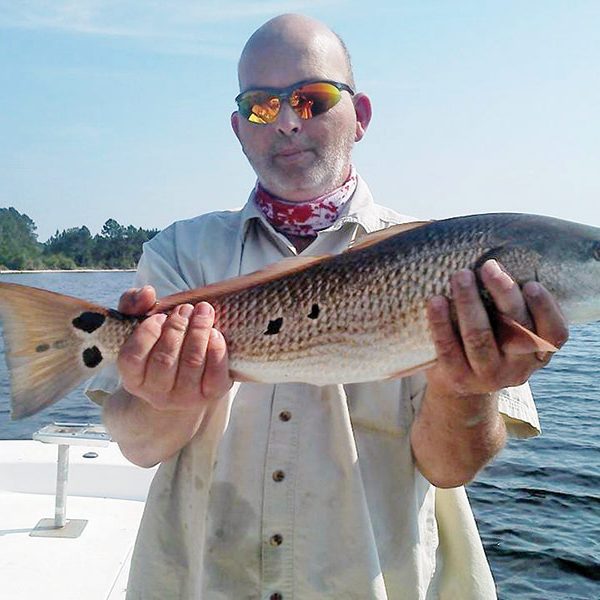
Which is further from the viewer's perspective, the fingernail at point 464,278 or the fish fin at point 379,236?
the fish fin at point 379,236

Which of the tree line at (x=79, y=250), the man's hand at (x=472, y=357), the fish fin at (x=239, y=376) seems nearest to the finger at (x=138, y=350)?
the fish fin at (x=239, y=376)

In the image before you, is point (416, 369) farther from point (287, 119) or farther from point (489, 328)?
point (287, 119)

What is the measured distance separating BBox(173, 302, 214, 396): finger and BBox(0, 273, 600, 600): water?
19.2 feet

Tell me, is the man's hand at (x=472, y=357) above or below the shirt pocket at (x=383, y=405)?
above

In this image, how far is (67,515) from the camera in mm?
5430

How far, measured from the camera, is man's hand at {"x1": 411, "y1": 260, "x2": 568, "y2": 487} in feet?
8.49

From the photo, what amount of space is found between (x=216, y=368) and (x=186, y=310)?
238 millimetres

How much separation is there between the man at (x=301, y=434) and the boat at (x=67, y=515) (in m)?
1.81

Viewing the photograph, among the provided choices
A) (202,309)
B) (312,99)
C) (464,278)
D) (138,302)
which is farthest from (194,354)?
(312,99)

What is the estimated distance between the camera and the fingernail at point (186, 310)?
2.73 meters

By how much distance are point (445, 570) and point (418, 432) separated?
2.18ft

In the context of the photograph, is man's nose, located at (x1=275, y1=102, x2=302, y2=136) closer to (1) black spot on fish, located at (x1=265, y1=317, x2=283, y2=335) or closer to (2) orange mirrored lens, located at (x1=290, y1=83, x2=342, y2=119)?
(2) orange mirrored lens, located at (x1=290, y1=83, x2=342, y2=119)

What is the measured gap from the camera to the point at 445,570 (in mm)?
3174

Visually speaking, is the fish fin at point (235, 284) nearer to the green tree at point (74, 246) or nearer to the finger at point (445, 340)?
the finger at point (445, 340)
